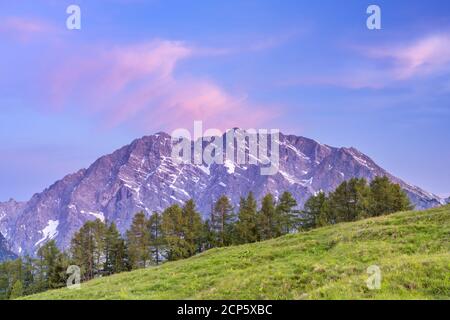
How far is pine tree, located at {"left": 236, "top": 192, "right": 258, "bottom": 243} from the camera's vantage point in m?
77.6

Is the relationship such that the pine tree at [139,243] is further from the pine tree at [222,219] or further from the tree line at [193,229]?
the pine tree at [222,219]

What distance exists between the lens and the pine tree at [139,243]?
78.4 metres

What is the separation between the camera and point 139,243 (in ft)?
262

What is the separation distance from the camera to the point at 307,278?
20688 millimetres

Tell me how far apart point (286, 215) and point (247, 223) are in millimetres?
8406

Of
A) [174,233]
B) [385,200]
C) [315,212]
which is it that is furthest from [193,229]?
[385,200]

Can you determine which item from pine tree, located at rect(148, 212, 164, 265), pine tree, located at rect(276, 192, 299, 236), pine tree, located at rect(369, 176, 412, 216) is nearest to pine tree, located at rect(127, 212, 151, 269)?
pine tree, located at rect(148, 212, 164, 265)

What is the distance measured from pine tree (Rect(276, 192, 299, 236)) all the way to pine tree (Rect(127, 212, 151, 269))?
84.2 ft

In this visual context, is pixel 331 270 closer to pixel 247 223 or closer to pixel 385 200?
pixel 247 223
